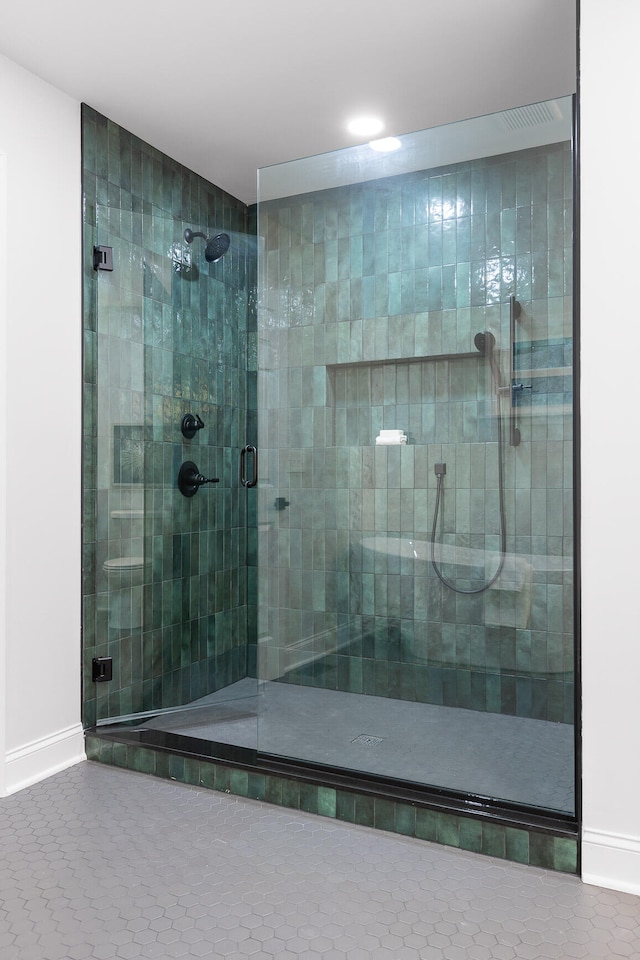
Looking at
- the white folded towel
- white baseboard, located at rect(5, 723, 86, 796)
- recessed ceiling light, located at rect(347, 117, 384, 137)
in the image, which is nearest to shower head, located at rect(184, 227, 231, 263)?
recessed ceiling light, located at rect(347, 117, 384, 137)

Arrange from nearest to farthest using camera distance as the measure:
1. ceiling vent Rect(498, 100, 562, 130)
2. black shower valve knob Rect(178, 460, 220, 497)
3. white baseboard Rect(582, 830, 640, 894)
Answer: white baseboard Rect(582, 830, 640, 894) < ceiling vent Rect(498, 100, 562, 130) < black shower valve knob Rect(178, 460, 220, 497)

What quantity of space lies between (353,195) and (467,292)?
0.53 meters

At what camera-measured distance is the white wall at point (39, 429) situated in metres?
2.52

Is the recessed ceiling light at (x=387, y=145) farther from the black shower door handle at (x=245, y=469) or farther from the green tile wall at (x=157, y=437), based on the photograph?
the black shower door handle at (x=245, y=469)

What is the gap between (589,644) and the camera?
6.46 feet

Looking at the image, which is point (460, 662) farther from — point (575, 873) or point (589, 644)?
point (575, 873)

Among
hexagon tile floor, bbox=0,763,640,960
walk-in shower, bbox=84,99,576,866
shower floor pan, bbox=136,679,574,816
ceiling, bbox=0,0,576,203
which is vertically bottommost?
hexagon tile floor, bbox=0,763,640,960

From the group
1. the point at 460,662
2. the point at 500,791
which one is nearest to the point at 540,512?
the point at 460,662

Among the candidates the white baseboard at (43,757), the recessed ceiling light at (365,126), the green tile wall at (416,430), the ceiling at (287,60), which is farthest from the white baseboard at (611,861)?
the recessed ceiling light at (365,126)

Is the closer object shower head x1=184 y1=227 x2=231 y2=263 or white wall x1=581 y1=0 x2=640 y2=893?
white wall x1=581 y1=0 x2=640 y2=893

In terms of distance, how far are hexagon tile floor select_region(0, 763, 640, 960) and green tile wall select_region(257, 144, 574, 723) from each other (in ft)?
1.52

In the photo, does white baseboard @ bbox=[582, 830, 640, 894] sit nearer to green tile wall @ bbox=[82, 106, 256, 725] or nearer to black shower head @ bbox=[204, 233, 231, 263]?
green tile wall @ bbox=[82, 106, 256, 725]

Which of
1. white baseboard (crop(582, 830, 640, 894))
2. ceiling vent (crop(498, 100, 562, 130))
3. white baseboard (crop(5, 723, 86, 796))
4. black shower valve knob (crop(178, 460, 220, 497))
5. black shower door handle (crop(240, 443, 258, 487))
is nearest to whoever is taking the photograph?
white baseboard (crop(582, 830, 640, 894))

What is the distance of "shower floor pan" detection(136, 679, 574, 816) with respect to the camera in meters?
2.06
